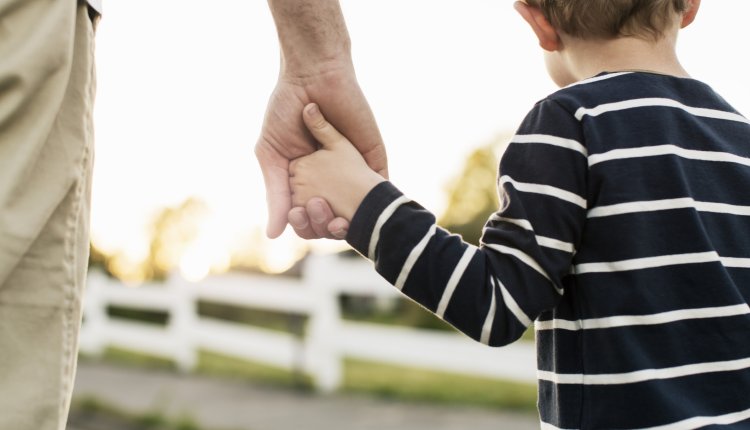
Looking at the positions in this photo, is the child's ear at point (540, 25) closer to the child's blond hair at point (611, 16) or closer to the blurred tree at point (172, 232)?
the child's blond hair at point (611, 16)

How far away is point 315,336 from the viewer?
22.0 feet

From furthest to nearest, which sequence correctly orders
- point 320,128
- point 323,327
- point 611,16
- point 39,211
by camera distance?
1. point 323,327
2. point 320,128
3. point 611,16
4. point 39,211

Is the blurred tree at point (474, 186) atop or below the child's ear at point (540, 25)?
below

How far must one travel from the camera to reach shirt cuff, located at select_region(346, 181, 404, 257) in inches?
49.5

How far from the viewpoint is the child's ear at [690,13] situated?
1.42m

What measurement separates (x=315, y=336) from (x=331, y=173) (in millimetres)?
5469

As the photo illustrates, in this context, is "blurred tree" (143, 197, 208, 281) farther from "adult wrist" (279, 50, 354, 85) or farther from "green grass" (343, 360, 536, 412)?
"adult wrist" (279, 50, 354, 85)

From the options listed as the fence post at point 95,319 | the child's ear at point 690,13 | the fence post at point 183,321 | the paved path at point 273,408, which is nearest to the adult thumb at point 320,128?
the child's ear at point 690,13

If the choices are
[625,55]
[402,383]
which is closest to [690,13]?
[625,55]

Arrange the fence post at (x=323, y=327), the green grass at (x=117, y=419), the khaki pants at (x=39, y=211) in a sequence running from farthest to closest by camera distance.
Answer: the fence post at (x=323, y=327), the green grass at (x=117, y=419), the khaki pants at (x=39, y=211)

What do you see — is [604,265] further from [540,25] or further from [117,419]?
[117,419]

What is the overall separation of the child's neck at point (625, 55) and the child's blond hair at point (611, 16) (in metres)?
0.01

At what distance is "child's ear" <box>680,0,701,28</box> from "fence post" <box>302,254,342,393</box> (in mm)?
5266

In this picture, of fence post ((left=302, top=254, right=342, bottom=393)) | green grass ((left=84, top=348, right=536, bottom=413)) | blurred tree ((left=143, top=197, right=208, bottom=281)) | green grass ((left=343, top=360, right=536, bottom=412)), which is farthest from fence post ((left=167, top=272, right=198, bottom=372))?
blurred tree ((left=143, top=197, right=208, bottom=281))
